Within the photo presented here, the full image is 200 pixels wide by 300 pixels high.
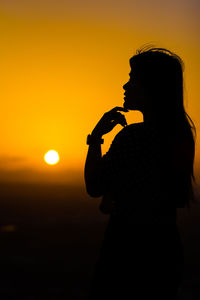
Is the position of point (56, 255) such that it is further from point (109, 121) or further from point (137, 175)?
point (137, 175)

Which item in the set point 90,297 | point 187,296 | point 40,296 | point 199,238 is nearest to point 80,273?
point 40,296

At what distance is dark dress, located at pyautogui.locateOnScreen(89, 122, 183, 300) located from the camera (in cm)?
231

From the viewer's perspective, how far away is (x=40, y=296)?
12950 cm

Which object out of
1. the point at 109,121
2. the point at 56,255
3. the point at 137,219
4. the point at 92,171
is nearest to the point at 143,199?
the point at 137,219

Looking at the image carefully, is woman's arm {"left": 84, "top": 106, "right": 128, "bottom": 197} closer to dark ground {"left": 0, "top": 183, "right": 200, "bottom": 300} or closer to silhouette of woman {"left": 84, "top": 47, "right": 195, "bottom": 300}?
silhouette of woman {"left": 84, "top": 47, "right": 195, "bottom": 300}

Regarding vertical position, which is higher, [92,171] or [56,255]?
[92,171]

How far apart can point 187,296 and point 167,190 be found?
418ft

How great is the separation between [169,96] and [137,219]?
2.19 feet

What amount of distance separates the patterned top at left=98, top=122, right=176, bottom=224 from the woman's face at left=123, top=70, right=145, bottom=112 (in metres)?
0.18

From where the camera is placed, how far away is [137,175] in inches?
90.8

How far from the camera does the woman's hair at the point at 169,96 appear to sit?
2.41 m

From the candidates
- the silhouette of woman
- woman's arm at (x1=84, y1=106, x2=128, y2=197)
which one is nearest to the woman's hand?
woman's arm at (x1=84, y1=106, x2=128, y2=197)

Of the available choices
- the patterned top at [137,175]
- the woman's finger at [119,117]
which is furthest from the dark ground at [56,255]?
the patterned top at [137,175]

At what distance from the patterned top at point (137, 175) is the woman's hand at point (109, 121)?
0.20 metres
